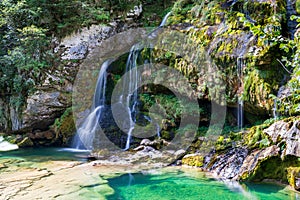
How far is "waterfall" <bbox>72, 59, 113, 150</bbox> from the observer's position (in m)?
9.07

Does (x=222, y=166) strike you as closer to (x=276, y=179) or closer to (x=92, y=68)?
(x=276, y=179)

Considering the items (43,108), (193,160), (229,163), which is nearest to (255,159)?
(229,163)

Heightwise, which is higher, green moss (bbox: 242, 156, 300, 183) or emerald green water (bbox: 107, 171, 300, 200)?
green moss (bbox: 242, 156, 300, 183)

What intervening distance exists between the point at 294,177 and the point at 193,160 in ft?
7.70

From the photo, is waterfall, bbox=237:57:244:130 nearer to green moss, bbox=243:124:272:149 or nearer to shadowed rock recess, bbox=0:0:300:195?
shadowed rock recess, bbox=0:0:300:195

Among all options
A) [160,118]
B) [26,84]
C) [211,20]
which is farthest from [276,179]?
[26,84]

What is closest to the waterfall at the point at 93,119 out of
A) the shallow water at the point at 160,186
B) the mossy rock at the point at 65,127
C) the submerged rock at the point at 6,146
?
the mossy rock at the point at 65,127

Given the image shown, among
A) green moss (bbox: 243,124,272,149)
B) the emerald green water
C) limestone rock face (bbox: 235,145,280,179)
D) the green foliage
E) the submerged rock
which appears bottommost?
the emerald green water

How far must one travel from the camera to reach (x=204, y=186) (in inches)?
193

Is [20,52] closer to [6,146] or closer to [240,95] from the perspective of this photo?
[6,146]

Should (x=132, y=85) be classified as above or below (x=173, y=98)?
above

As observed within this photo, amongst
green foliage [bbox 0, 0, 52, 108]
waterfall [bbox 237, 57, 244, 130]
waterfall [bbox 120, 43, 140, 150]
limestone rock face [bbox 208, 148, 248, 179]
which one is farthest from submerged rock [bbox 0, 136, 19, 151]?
waterfall [bbox 237, 57, 244, 130]

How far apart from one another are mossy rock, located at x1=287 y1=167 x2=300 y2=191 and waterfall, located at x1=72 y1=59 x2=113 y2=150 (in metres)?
5.90

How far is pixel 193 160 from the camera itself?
641 cm
